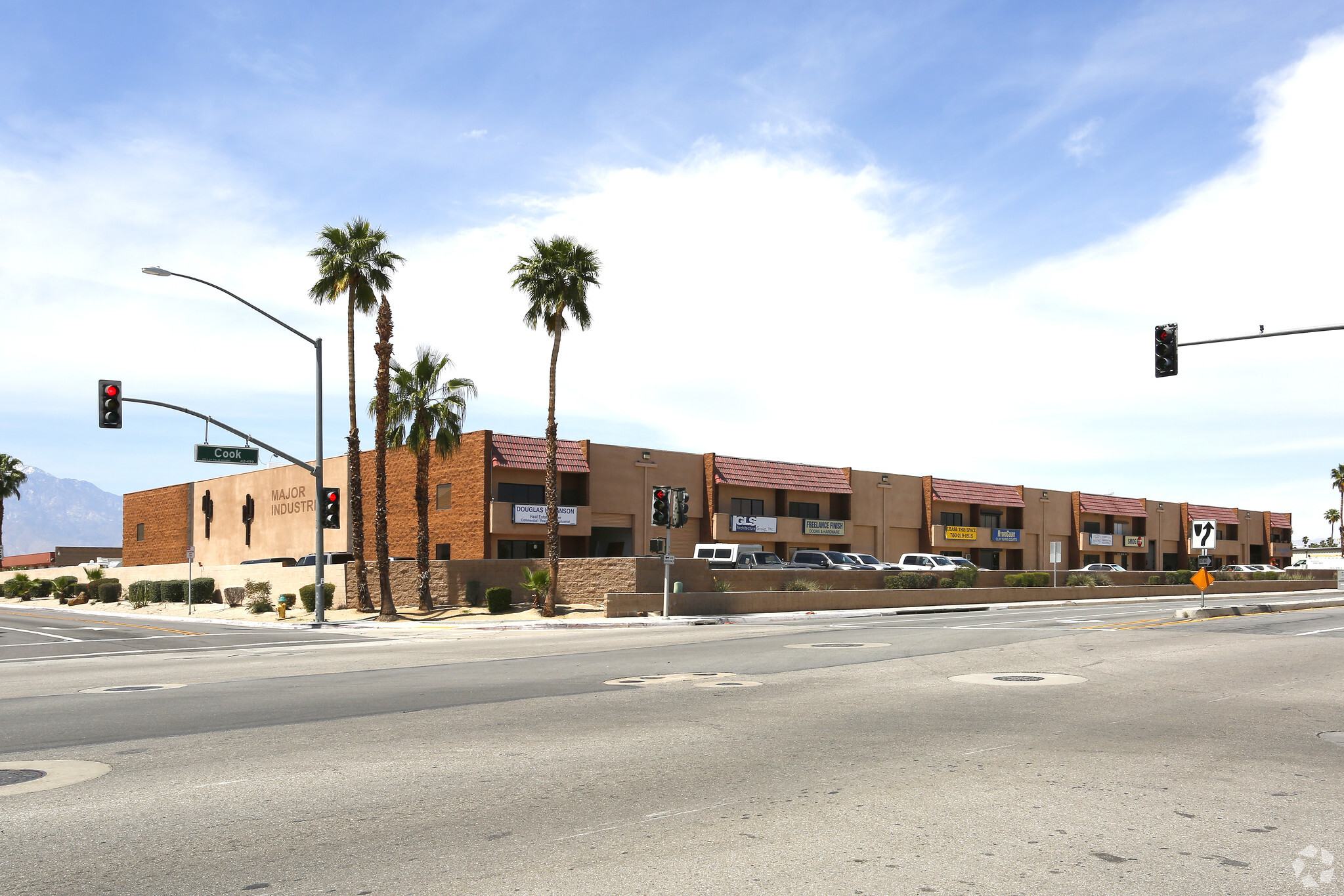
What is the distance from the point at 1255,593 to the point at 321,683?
54478 mm

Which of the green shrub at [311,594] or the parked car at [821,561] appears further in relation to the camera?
the parked car at [821,561]

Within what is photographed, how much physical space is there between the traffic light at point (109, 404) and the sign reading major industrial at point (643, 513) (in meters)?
22.1

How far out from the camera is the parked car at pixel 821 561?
4478 cm

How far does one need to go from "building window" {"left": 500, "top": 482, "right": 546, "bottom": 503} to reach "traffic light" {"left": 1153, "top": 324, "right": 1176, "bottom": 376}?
3538 cm

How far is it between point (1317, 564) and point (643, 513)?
239ft

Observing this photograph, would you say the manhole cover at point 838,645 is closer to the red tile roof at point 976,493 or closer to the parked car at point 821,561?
the parked car at point 821,561

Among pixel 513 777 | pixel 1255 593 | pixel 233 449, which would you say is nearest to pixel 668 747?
pixel 513 777

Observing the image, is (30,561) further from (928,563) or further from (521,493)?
(928,563)

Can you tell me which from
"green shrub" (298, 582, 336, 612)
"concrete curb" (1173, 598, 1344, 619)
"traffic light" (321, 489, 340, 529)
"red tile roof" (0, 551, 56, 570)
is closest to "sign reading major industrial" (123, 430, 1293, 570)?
"green shrub" (298, 582, 336, 612)

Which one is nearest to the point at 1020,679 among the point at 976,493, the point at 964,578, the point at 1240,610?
the point at 1240,610

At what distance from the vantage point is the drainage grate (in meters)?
7.66

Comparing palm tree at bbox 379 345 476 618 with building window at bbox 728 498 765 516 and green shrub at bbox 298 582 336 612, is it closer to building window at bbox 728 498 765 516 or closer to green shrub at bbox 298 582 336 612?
green shrub at bbox 298 582 336 612

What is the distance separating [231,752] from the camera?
8750mm

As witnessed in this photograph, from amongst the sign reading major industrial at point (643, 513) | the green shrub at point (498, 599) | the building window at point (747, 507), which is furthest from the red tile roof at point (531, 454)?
the green shrub at point (498, 599)
